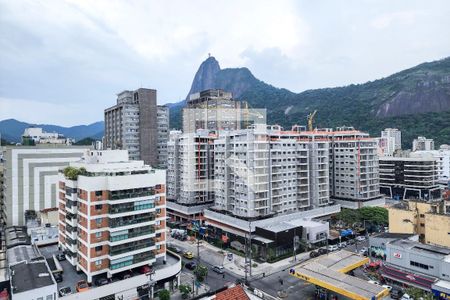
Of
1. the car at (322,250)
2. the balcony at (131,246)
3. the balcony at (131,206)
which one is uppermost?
the balcony at (131,206)

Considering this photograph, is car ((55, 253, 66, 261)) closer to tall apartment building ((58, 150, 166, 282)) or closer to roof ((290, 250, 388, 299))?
tall apartment building ((58, 150, 166, 282))

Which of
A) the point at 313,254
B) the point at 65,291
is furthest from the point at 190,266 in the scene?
the point at 313,254

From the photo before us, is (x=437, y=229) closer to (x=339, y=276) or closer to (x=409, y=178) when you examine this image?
(x=339, y=276)

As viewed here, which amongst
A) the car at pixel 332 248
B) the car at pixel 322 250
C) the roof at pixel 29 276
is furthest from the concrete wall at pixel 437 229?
the roof at pixel 29 276

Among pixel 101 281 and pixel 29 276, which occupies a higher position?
pixel 29 276

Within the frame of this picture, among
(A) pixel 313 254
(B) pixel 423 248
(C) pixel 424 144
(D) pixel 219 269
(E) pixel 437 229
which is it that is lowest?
(D) pixel 219 269

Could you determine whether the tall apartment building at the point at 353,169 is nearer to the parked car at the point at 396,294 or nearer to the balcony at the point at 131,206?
the parked car at the point at 396,294

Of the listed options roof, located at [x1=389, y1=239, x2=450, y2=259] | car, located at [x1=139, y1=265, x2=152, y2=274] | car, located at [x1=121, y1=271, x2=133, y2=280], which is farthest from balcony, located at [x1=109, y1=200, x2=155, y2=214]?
roof, located at [x1=389, y1=239, x2=450, y2=259]
